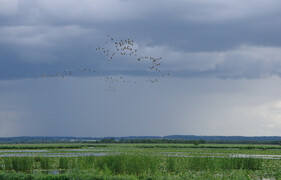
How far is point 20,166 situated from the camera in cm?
3522

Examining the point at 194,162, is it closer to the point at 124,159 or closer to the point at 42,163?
the point at 124,159

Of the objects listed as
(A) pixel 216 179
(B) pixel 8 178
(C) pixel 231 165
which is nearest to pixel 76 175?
(B) pixel 8 178

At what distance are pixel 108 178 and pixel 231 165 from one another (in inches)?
611

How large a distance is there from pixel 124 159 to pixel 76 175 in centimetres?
791

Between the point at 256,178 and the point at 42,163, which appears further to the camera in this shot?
the point at 42,163

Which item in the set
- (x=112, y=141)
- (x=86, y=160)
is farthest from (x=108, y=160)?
(x=112, y=141)

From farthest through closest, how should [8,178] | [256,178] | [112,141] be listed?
[112,141], [256,178], [8,178]

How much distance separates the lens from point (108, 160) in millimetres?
33656

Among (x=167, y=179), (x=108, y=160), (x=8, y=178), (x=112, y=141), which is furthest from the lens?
(x=112, y=141)

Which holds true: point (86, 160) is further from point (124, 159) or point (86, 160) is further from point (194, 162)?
point (194, 162)

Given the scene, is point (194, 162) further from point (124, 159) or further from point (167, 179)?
point (167, 179)

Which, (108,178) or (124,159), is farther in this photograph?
(124,159)

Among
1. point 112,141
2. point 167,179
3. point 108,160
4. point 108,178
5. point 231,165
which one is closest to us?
point 167,179

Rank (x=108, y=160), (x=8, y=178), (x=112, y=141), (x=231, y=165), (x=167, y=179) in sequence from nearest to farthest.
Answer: (x=167, y=179), (x=8, y=178), (x=108, y=160), (x=231, y=165), (x=112, y=141)
